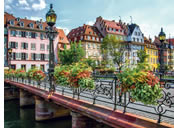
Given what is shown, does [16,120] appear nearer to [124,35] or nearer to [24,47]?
[24,47]

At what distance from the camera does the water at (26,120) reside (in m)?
14.0

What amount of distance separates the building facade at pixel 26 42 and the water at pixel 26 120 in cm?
2190

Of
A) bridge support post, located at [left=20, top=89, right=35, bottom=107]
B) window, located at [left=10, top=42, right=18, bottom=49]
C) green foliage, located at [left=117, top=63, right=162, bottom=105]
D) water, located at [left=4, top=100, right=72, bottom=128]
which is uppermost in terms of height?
window, located at [left=10, top=42, right=18, bottom=49]

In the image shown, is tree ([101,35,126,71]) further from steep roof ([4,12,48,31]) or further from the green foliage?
the green foliage

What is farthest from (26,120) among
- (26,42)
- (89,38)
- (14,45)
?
(89,38)

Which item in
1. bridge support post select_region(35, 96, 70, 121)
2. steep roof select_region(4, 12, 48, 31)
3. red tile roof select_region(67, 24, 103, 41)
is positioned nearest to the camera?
bridge support post select_region(35, 96, 70, 121)

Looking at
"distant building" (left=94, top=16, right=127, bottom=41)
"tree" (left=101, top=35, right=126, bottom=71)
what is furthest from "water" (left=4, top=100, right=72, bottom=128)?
"distant building" (left=94, top=16, right=127, bottom=41)

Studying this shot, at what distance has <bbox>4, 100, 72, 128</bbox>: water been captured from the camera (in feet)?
45.9

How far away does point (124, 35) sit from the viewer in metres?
56.0

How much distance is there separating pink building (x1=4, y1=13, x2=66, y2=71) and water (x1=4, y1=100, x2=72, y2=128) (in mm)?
21925

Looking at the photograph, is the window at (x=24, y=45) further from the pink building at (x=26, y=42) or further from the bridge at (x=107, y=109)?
the bridge at (x=107, y=109)

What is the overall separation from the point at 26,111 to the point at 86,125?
1253 cm
